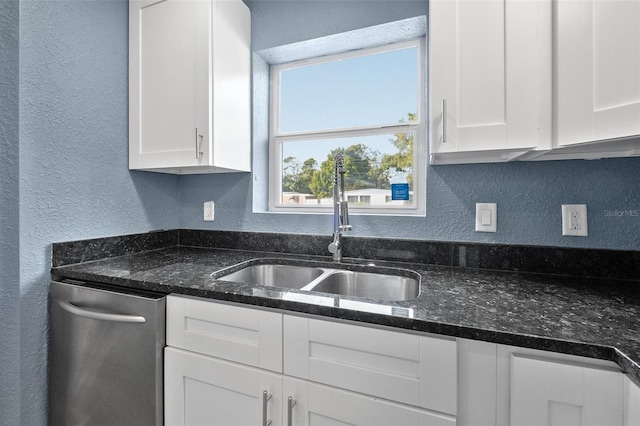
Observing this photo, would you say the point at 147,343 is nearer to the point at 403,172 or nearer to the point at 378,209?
the point at 378,209

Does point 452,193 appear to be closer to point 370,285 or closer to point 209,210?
point 370,285

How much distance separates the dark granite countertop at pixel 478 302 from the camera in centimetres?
71

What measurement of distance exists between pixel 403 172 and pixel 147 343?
4.55 feet

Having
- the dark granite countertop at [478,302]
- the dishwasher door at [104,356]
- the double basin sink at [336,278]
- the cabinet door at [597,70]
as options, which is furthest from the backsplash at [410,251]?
the cabinet door at [597,70]

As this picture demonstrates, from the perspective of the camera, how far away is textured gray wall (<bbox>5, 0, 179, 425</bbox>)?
4.06 ft

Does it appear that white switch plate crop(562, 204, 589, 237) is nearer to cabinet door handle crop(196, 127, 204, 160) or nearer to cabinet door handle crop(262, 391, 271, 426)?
cabinet door handle crop(262, 391, 271, 426)

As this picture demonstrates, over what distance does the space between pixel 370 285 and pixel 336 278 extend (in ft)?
0.52

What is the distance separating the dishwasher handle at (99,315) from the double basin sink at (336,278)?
322 millimetres

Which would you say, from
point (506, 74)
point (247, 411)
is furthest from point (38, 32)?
point (506, 74)

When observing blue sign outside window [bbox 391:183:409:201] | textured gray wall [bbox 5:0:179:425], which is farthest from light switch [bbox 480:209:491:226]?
textured gray wall [bbox 5:0:179:425]

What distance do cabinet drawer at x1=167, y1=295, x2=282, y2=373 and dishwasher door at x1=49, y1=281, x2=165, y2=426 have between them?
7 cm

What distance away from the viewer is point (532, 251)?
1299 mm

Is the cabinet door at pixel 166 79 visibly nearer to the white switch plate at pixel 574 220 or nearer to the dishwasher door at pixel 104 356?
the dishwasher door at pixel 104 356

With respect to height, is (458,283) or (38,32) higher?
(38,32)
